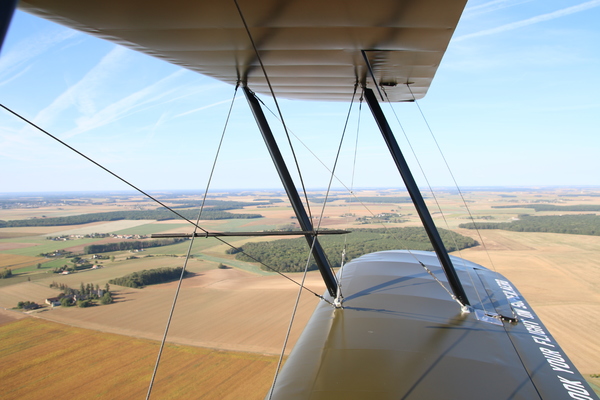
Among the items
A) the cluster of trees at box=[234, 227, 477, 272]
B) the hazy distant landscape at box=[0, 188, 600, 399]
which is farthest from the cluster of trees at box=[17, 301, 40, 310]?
the cluster of trees at box=[234, 227, 477, 272]

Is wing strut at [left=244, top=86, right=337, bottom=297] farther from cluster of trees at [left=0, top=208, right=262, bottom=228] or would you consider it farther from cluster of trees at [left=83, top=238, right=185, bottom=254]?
cluster of trees at [left=0, top=208, right=262, bottom=228]

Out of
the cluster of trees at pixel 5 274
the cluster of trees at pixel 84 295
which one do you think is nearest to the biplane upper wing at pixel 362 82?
the cluster of trees at pixel 84 295

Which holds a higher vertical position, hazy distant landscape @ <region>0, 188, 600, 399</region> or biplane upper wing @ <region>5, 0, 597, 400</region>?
biplane upper wing @ <region>5, 0, 597, 400</region>

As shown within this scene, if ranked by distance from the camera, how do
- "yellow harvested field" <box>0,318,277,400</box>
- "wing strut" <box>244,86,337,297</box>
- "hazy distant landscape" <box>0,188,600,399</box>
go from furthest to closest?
1. "hazy distant landscape" <box>0,188,600,399</box>
2. "yellow harvested field" <box>0,318,277,400</box>
3. "wing strut" <box>244,86,337,297</box>

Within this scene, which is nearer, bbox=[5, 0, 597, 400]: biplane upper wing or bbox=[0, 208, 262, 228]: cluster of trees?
bbox=[5, 0, 597, 400]: biplane upper wing

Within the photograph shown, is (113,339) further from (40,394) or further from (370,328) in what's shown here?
(370,328)

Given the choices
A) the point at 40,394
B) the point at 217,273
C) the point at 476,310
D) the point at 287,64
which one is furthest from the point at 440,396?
the point at 217,273

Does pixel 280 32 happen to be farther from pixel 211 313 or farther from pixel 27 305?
pixel 27 305
